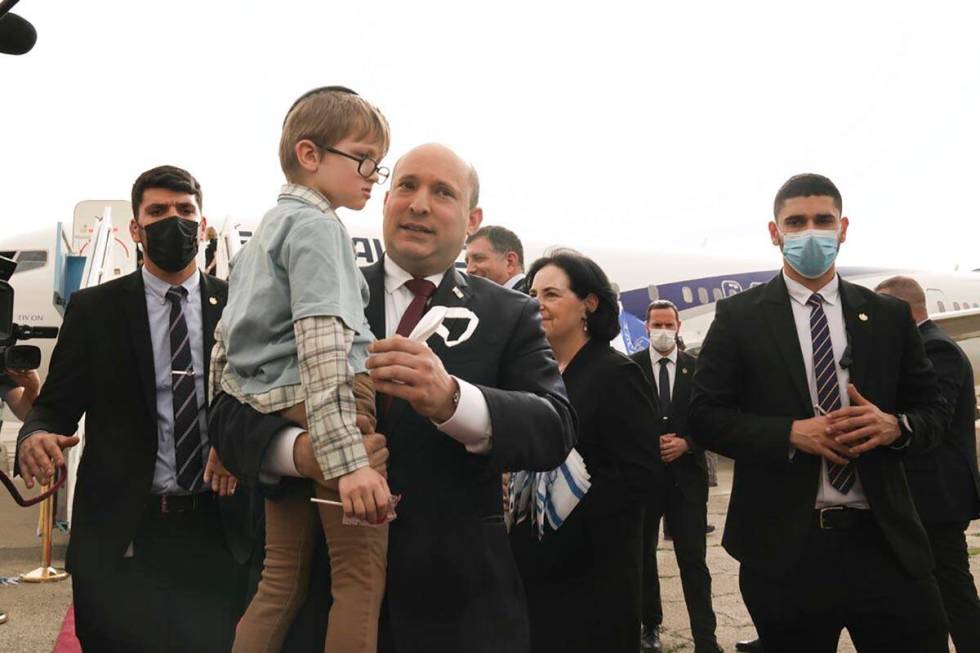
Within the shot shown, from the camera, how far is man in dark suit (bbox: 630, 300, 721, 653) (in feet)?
15.0

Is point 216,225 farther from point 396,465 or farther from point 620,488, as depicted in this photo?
point 396,465

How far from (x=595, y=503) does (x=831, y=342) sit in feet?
2.74

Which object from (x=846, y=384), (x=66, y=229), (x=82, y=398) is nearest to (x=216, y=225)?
(x=66, y=229)

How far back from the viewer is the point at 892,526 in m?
2.52

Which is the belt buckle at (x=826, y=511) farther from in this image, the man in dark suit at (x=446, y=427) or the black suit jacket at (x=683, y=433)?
the black suit jacket at (x=683, y=433)

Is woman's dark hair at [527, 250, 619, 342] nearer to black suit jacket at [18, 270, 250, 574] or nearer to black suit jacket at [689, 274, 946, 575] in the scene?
black suit jacket at [689, 274, 946, 575]

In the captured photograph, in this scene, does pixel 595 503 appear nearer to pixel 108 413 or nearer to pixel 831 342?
pixel 831 342

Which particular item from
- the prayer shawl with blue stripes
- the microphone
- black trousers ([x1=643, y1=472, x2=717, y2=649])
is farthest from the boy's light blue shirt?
black trousers ([x1=643, y1=472, x2=717, y2=649])

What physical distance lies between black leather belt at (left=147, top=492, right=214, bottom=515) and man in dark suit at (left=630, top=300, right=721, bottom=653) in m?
1.98

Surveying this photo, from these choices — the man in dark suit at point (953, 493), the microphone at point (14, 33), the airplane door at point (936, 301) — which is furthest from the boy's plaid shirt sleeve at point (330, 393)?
the airplane door at point (936, 301)

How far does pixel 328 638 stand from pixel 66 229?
9875 millimetres

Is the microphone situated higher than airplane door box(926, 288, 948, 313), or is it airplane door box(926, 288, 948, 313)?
the microphone

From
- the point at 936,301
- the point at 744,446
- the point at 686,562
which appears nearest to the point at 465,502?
the point at 744,446

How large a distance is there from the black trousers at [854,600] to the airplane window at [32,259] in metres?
11.2
